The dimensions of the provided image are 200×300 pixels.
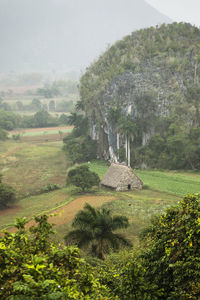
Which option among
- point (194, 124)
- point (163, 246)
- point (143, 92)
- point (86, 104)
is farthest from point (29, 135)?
point (163, 246)

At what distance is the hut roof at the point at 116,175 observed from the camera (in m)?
39.2

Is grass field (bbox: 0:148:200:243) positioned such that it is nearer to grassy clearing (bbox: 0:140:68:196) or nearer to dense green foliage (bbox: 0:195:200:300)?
grassy clearing (bbox: 0:140:68:196)

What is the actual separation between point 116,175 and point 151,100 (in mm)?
20450

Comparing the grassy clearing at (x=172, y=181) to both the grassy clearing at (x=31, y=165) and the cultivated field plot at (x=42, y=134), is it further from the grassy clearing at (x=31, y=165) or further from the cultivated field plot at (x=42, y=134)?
the cultivated field plot at (x=42, y=134)

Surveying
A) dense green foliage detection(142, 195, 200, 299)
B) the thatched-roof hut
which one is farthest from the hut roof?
dense green foliage detection(142, 195, 200, 299)

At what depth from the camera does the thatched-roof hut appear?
3906 cm

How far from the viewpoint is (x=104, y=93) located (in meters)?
60.2

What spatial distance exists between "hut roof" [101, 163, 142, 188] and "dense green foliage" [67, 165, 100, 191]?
135 cm

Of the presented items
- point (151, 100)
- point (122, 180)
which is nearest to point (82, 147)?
point (151, 100)

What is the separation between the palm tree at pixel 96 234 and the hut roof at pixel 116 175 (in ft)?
A: 63.9

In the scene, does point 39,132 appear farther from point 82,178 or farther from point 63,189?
point 82,178

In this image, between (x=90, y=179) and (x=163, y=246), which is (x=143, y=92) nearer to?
(x=90, y=179)

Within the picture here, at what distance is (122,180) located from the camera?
39094 mm

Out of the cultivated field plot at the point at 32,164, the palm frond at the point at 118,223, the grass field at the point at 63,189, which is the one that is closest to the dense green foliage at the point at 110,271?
the palm frond at the point at 118,223
